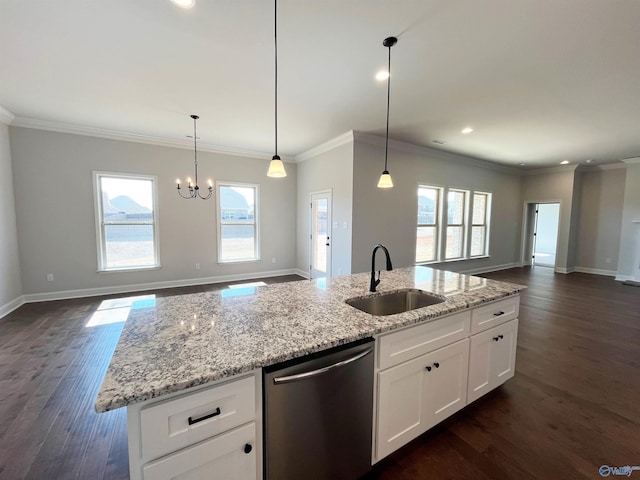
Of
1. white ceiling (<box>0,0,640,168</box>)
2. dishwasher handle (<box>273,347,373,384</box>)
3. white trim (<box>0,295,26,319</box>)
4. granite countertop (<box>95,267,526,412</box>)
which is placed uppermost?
white ceiling (<box>0,0,640,168</box>)

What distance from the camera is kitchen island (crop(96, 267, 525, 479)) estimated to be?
0.88m

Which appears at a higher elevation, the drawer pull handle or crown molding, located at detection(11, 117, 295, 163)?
crown molding, located at detection(11, 117, 295, 163)

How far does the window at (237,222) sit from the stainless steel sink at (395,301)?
4.58 m

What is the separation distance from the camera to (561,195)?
7.04 m

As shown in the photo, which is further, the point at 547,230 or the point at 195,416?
the point at 547,230

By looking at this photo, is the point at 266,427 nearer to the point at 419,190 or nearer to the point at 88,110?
the point at 88,110

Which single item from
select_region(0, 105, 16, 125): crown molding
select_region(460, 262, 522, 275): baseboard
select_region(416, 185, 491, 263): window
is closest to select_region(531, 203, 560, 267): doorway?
select_region(460, 262, 522, 275): baseboard

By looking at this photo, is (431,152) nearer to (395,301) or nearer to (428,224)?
(428,224)

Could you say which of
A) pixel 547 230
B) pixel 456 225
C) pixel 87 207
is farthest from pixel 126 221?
pixel 547 230

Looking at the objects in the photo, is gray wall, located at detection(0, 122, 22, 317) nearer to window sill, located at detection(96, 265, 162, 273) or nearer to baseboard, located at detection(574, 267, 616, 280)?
window sill, located at detection(96, 265, 162, 273)

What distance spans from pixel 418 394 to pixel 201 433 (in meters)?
1.23

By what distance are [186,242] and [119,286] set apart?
4.51 feet

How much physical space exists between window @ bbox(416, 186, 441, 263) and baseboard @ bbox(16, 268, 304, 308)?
3395mm

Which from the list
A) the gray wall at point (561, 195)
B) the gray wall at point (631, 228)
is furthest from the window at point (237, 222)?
the gray wall at point (631, 228)
